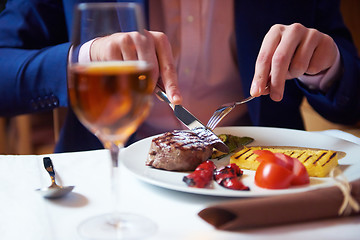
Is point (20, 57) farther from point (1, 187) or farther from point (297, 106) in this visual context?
point (297, 106)

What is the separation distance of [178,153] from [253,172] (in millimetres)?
179

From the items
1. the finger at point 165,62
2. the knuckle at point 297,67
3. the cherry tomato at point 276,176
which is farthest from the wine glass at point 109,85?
the knuckle at point 297,67

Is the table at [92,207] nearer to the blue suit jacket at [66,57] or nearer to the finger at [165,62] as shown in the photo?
the finger at [165,62]

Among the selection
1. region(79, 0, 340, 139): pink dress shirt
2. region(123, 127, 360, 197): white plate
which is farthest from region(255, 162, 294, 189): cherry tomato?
region(79, 0, 340, 139): pink dress shirt

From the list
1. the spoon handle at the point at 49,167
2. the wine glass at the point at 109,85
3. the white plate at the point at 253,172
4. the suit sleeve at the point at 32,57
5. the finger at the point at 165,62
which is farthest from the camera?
the suit sleeve at the point at 32,57

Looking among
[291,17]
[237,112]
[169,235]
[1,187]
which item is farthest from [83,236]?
[291,17]

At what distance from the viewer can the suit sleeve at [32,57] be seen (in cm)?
153

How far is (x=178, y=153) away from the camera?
94 cm

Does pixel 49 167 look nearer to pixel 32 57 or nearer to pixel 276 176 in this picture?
pixel 276 176

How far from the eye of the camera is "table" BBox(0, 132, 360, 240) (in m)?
0.65

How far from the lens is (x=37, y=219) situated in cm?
71

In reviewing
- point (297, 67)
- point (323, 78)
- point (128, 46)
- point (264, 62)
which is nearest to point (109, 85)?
point (128, 46)

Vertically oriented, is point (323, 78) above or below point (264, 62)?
below

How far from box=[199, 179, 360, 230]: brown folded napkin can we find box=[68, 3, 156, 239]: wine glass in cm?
13
